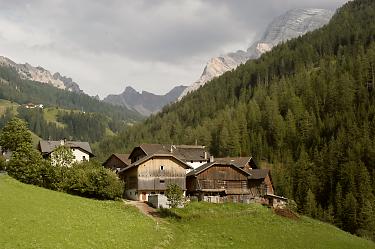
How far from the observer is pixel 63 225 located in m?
39.0

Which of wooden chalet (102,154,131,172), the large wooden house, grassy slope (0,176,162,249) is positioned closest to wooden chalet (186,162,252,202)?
the large wooden house

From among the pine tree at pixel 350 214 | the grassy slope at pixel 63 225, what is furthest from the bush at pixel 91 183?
the pine tree at pixel 350 214

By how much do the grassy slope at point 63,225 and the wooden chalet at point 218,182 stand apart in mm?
33021

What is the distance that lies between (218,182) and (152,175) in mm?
14192

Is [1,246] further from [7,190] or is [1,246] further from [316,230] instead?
[316,230]

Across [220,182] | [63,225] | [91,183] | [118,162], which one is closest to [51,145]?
[118,162]

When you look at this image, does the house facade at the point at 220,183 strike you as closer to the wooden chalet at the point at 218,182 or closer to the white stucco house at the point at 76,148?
the wooden chalet at the point at 218,182

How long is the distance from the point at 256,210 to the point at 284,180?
180 ft

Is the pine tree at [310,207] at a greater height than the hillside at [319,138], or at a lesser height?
lesser

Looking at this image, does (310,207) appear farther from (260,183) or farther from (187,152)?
(187,152)

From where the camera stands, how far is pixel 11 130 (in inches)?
3115

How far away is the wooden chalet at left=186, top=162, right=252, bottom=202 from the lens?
292ft

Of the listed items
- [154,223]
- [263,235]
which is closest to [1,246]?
[154,223]

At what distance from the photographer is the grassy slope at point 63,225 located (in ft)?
107
